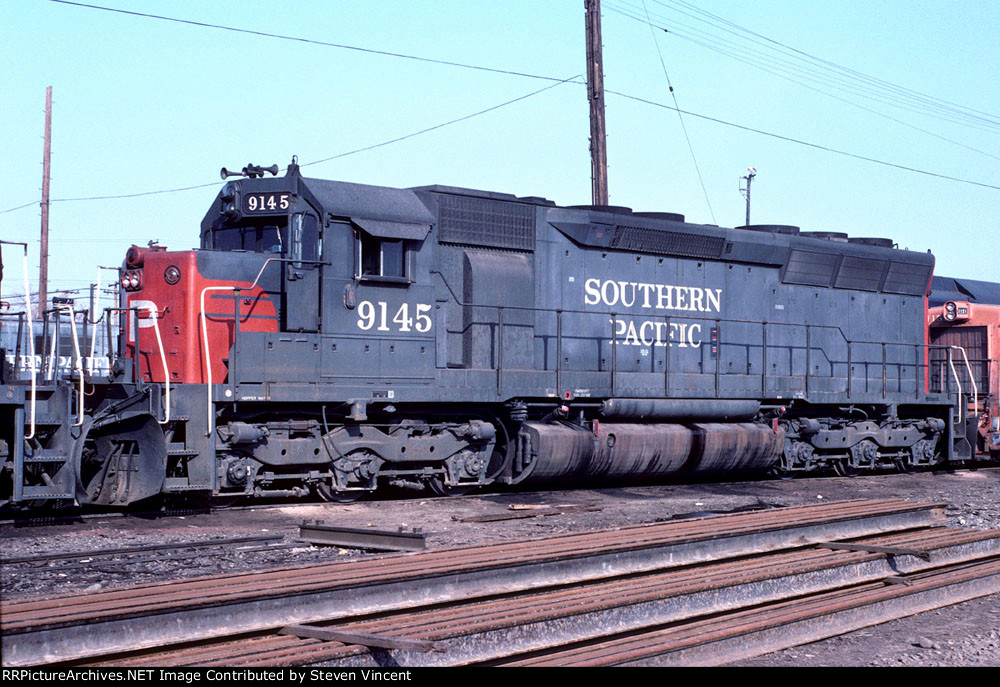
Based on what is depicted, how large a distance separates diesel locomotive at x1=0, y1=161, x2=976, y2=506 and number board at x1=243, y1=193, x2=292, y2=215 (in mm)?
32

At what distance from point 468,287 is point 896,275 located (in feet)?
28.1

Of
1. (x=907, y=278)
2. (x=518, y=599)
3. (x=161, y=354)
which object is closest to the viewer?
(x=518, y=599)

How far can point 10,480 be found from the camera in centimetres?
917

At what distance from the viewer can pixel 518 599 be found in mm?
6102

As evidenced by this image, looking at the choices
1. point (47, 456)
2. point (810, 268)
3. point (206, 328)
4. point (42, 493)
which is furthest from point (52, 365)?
point (810, 268)

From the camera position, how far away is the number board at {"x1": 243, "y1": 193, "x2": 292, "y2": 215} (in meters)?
11.0

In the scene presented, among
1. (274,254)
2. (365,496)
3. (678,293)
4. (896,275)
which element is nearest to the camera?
(274,254)

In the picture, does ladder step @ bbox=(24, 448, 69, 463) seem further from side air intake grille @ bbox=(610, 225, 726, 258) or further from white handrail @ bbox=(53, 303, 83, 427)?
side air intake grille @ bbox=(610, 225, 726, 258)

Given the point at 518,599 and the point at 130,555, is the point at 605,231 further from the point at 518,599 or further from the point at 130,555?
the point at 518,599

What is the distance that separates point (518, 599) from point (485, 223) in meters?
7.27

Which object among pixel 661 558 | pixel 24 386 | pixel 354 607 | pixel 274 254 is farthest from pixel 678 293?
pixel 354 607

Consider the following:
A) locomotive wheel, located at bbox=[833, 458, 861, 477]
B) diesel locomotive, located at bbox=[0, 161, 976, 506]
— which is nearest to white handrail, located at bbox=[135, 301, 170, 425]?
diesel locomotive, located at bbox=[0, 161, 976, 506]

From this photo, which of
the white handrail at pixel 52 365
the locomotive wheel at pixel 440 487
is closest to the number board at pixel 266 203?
the white handrail at pixel 52 365
